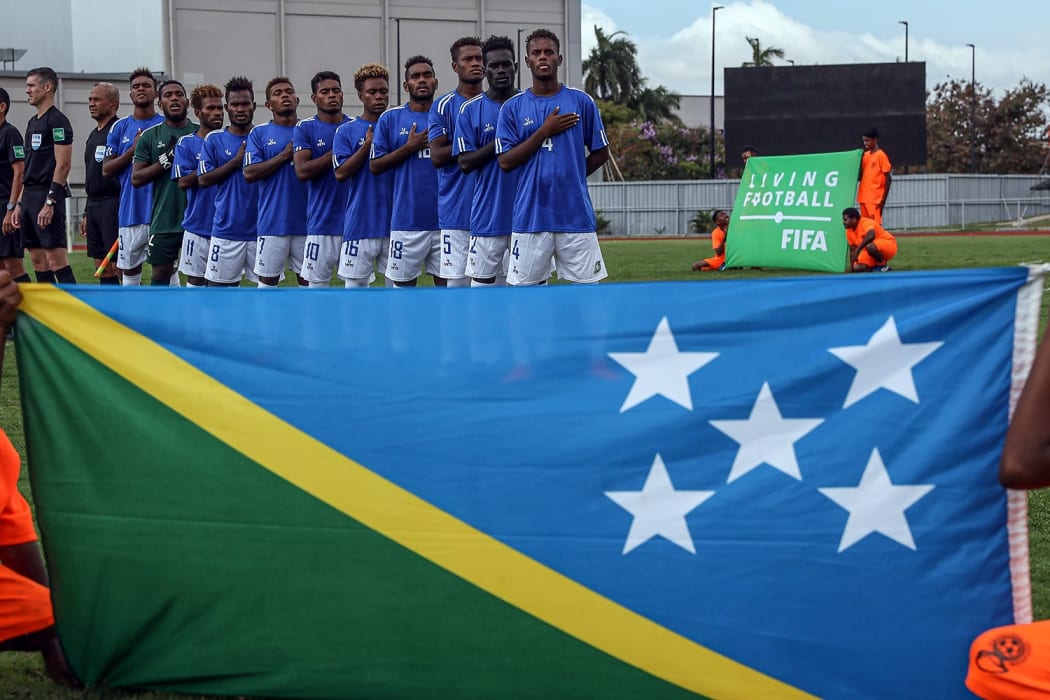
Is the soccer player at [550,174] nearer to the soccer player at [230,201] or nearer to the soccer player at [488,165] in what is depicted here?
the soccer player at [488,165]

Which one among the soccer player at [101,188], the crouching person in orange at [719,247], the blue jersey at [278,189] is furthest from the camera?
the crouching person in orange at [719,247]

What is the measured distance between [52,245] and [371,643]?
9.71 meters

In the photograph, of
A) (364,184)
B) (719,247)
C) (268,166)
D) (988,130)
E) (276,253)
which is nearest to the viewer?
(364,184)

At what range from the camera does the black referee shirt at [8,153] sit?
11845 millimetres

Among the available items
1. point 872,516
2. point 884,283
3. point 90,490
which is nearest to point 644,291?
point 884,283

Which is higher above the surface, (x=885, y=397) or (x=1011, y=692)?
(x=885, y=397)

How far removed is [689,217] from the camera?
1742 inches

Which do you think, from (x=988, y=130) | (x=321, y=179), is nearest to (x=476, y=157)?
(x=321, y=179)

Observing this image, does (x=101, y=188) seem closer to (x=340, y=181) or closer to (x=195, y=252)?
(x=195, y=252)

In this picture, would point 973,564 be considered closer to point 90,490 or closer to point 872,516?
point 872,516

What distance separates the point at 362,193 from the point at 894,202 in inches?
1391

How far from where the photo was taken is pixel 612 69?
260 ft

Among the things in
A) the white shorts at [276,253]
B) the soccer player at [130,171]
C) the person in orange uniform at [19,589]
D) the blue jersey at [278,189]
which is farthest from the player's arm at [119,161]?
the person in orange uniform at [19,589]

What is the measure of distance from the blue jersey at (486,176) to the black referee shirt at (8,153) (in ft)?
17.0
